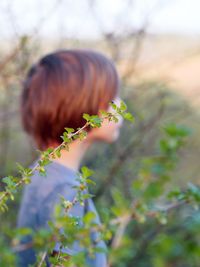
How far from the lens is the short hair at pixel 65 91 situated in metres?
1.92

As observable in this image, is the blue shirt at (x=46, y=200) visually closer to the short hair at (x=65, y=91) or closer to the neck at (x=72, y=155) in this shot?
the neck at (x=72, y=155)

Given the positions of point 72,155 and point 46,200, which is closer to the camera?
point 46,200

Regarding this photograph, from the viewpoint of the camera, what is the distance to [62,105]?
1.91 m

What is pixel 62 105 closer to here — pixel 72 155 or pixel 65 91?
pixel 65 91

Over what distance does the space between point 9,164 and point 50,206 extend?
2236 mm

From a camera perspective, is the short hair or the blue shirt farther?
the short hair

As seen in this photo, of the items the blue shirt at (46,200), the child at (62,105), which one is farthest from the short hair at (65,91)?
the blue shirt at (46,200)

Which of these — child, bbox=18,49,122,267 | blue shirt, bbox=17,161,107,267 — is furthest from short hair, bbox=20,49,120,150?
blue shirt, bbox=17,161,107,267

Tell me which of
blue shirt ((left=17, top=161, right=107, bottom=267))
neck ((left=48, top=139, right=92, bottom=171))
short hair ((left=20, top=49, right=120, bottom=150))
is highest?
short hair ((left=20, top=49, right=120, bottom=150))

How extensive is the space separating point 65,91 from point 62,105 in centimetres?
5

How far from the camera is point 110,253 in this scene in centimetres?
80

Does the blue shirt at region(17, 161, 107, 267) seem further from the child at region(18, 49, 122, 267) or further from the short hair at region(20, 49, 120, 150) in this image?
the short hair at region(20, 49, 120, 150)

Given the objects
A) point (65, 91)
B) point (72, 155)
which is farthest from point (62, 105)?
point (72, 155)

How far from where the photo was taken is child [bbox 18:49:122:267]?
5.96 feet
